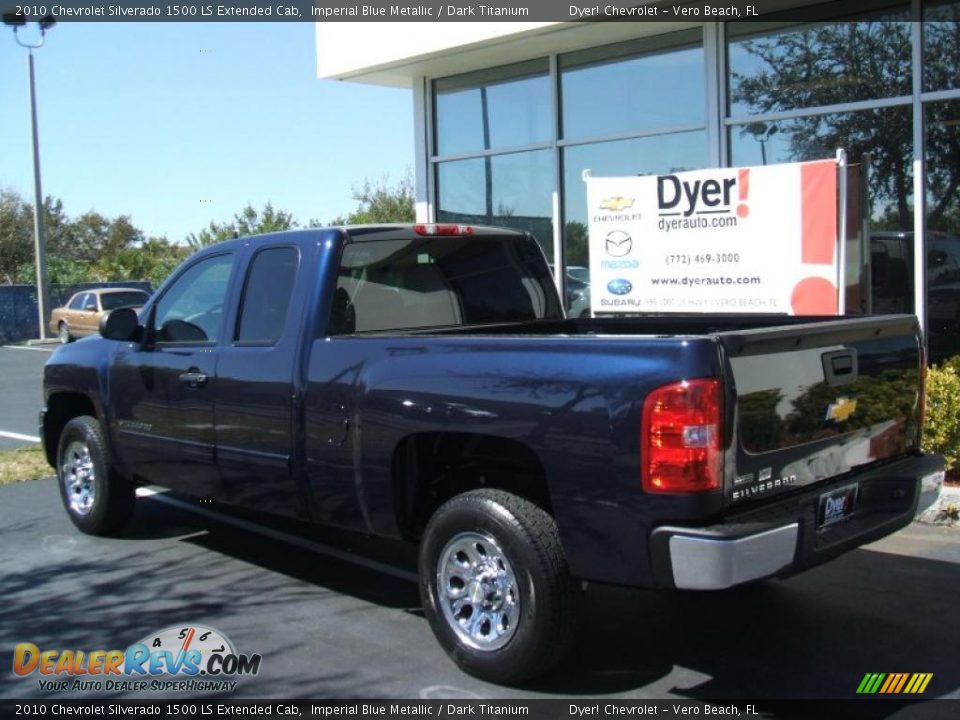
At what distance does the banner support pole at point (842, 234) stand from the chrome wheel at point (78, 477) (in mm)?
5436

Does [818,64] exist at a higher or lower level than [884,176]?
higher

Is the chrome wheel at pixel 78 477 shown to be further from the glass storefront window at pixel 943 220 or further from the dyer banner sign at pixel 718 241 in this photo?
the glass storefront window at pixel 943 220

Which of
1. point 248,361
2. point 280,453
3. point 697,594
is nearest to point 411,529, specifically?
point 280,453

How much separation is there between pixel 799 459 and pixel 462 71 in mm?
9593

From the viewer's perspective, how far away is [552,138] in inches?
465

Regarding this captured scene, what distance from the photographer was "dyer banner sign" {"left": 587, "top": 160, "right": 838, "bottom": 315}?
780 cm

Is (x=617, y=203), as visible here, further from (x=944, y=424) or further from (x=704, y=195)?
(x=944, y=424)

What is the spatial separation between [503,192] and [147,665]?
8.75m

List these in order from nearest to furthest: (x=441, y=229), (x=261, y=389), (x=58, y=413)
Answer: (x=261, y=389) < (x=441, y=229) < (x=58, y=413)

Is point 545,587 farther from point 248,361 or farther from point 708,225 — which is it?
point 708,225

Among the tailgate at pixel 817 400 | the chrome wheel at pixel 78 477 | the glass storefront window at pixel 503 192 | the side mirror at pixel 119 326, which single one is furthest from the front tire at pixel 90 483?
the glass storefront window at pixel 503 192

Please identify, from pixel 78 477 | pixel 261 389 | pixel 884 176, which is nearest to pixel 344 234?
pixel 261 389

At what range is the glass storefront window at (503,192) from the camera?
12047 mm

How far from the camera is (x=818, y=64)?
984cm
